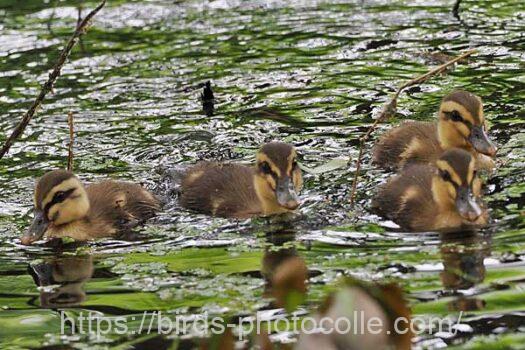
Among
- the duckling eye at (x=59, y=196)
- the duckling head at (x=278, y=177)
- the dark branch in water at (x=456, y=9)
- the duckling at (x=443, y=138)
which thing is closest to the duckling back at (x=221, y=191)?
the duckling head at (x=278, y=177)

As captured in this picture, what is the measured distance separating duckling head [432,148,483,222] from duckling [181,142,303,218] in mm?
750

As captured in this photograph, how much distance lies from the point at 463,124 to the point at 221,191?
142cm

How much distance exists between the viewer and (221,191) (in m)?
6.13

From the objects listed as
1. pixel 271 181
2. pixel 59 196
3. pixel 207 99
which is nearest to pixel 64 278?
pixel 59 196

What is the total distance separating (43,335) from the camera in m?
4.16

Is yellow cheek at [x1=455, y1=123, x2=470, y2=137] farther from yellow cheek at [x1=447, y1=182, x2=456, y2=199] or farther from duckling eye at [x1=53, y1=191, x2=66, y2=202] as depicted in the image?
duckling eye at [x1=53, y1=191, x2=66, y2=202]

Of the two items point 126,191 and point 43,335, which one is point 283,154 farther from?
point 43,335

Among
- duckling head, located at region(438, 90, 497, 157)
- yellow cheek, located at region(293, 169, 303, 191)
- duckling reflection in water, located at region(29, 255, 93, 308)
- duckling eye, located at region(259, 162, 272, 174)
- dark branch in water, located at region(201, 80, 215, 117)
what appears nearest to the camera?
duckling reflection in water, located at region(29, 255, 93, 308)

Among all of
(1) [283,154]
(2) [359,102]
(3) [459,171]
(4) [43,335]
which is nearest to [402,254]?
(3) [459,171]

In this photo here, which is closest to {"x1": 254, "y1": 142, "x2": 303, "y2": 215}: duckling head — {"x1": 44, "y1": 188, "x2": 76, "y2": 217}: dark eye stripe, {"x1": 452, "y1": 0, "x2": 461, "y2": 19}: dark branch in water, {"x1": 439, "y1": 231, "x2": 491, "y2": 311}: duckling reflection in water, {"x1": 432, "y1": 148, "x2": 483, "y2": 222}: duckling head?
{"x1": 432, "y1": 148, "x2": 483, "y2": 222}: duckling head

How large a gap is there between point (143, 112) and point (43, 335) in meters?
4.02

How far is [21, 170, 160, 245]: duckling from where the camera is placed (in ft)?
19.1

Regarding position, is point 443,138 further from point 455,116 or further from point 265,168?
point 265,168

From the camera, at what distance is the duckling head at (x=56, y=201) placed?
5812 mm
